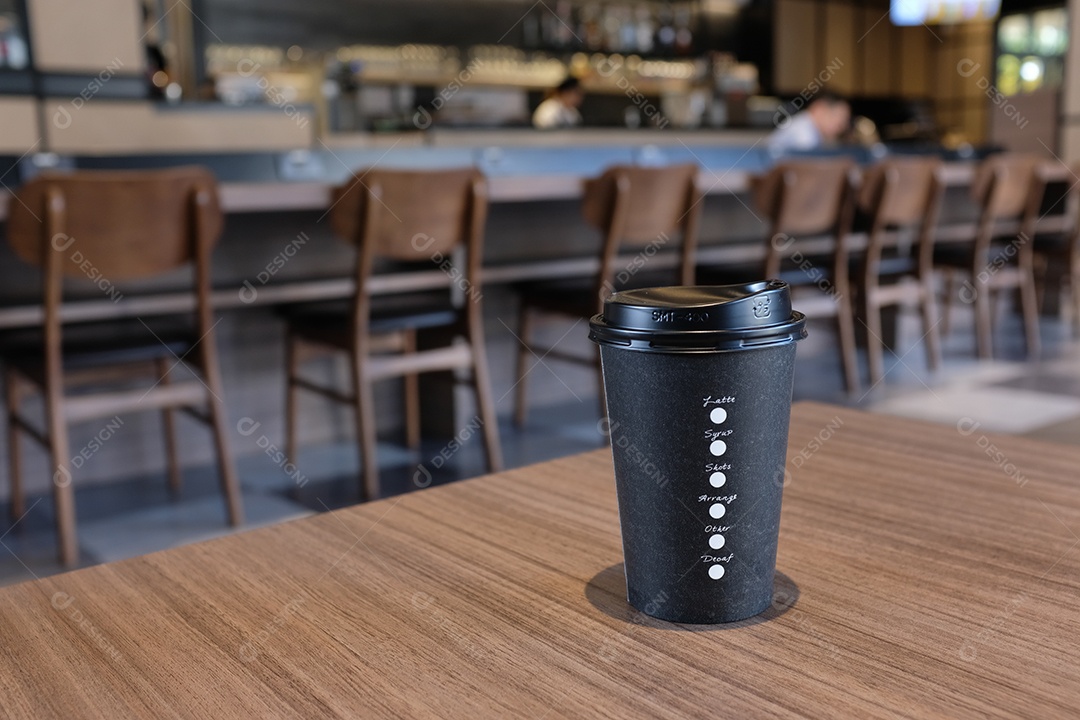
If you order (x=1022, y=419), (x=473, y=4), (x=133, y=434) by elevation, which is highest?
(x=473, y=4)

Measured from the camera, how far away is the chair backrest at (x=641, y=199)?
9.72 ft

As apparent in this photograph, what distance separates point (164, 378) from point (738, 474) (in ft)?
8.13

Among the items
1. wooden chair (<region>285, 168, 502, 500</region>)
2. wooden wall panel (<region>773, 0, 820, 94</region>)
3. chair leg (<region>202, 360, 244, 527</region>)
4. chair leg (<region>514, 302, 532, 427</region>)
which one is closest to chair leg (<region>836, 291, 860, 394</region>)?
chair leg (<region>514, 302, 532, 427</region>)

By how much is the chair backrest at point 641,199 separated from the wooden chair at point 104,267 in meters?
1.14

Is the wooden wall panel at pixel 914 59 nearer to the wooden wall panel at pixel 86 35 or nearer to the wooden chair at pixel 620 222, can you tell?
the wooden wall panel at pixel 86 35

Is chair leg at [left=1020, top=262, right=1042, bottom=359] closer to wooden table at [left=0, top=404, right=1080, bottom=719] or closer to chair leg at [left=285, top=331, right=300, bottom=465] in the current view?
chair leg at [left=285, top=331, right=300, bottom=465]

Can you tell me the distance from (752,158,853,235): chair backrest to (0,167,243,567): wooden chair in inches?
79.2

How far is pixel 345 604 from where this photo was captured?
0.49 m

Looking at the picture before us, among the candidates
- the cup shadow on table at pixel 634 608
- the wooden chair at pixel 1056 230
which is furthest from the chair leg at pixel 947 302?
the cup shadow on table at pixel 634 608

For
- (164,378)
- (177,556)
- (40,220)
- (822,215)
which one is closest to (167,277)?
(164,378)

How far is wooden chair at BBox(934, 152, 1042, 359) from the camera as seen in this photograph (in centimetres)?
434

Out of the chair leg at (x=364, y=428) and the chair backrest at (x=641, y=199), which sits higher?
the chair backrest at (x=641, y=199)

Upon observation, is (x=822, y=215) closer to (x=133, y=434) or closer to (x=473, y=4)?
(x=133, y=434)

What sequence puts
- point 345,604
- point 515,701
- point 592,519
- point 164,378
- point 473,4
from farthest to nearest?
point 473,4 → point 164,378 → point 592,519 → point 345,604 → point 515,701
